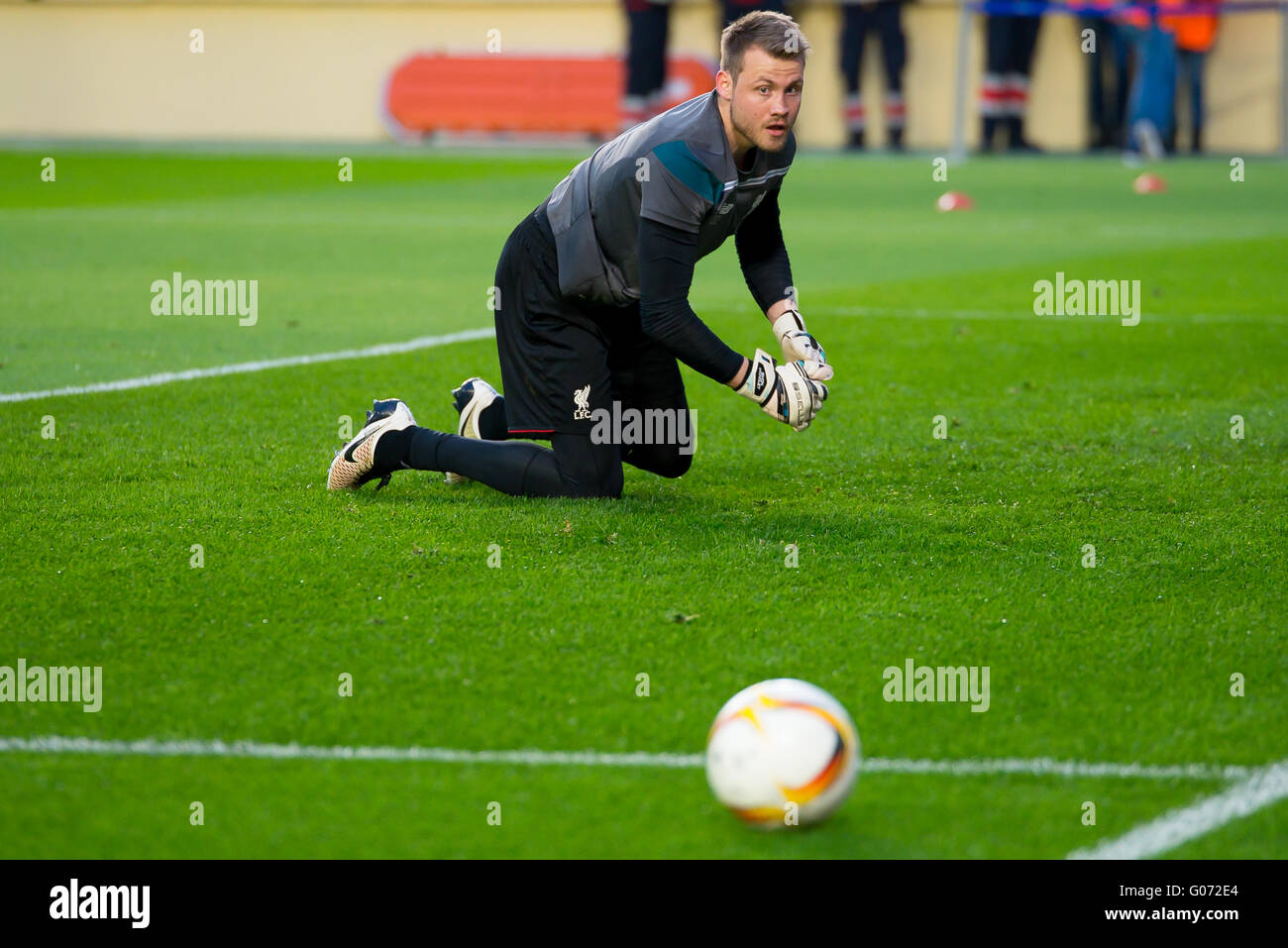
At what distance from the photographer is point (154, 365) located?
25.5 ft

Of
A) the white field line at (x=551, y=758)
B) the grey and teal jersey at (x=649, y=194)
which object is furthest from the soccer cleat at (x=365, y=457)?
the white field line at (x=551, y=758)

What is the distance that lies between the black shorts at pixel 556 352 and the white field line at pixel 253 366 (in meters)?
2.50

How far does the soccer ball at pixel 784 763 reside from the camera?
3.03m

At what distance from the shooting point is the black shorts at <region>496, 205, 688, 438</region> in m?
5.32

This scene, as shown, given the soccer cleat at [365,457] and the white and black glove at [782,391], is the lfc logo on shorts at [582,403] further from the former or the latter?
the white and black glove at [782,391]

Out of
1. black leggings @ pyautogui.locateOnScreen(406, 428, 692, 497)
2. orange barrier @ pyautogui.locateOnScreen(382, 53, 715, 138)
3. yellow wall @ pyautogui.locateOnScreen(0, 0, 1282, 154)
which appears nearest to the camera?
black leggings @ pyautogui.locateOnScreen(406, 428, 692, 497)

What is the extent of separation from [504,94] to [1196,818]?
24.3 metres

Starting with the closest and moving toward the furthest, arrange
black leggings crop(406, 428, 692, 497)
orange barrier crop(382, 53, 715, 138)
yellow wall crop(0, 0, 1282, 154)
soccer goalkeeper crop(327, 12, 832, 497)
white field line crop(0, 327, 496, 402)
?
soccer goalkeeper crop(327, 12, 832, 497) → black leggings crop(406, 428, 692, 497) → white field line crop(0, 327, 496, 402) → orange barrier crop(382, 53, 715, 138) → yellow wall crop(0, 0, 1282, 154)

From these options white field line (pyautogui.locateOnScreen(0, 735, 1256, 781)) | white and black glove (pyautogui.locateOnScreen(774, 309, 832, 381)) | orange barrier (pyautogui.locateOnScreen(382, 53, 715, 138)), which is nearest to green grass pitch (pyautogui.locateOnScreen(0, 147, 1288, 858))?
white field line (pyautogui.locateOnScreen(0, 735, 1256, 781))

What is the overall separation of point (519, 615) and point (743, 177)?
1565 mm

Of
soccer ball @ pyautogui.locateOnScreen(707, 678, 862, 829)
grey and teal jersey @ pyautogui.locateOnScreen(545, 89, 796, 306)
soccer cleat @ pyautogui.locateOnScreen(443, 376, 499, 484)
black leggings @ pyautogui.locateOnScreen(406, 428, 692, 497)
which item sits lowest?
soccer ball @ pyautogui.locateOnScreen(707, 678, 862, 829)

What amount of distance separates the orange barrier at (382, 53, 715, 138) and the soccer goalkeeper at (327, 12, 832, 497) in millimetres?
20343

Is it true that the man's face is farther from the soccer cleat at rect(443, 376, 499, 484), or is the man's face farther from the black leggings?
the soccer cleat at rect(443, 376, 499, 484)
